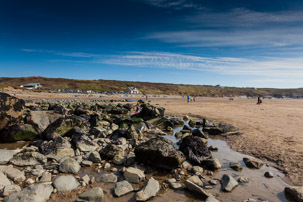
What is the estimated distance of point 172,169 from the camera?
23.2 ft

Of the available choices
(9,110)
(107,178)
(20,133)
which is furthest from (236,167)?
(9,110)

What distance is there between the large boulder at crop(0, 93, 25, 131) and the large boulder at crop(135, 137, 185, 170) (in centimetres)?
756

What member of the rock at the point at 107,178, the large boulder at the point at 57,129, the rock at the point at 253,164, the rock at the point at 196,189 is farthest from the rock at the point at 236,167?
the large boulder at the point at 57,129

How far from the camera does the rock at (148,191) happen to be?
5.15 metres

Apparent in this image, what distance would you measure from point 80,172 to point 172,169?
340cm

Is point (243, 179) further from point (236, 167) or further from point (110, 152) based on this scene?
point (110, 152)

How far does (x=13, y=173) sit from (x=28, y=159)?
1.17 meters

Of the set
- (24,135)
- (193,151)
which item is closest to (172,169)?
Result: (193,151)

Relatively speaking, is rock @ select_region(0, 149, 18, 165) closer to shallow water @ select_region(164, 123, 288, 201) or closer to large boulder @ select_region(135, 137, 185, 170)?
large boulder @ select_region(135, 137, 185, 170)

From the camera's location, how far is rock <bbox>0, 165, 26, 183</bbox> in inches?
233

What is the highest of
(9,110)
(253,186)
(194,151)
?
(9,110)

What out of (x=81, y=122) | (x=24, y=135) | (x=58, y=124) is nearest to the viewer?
(x=24, y=135)

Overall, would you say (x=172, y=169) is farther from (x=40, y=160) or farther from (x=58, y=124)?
(x=58, y=124)

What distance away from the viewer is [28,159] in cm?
727
